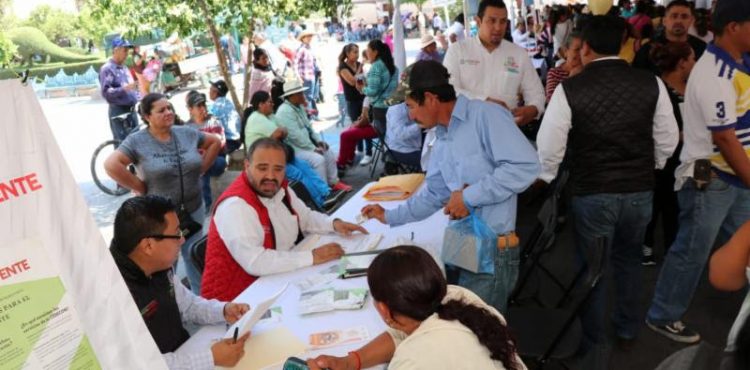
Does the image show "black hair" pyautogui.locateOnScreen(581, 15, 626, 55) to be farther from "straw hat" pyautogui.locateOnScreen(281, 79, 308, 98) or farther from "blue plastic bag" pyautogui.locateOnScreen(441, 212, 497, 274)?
"straw hat" pyautogui.locateOnScreen(281, 79, 308, 98)

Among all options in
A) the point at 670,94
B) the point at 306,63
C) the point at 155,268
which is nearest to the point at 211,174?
the point at 155,268

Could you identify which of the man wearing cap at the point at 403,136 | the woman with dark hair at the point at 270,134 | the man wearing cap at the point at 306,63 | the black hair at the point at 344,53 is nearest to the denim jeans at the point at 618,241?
the man wearing cap at the point at 403,136

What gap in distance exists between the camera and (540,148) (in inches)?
111

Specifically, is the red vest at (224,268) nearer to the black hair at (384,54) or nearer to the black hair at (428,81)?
the black hair at (428,81)

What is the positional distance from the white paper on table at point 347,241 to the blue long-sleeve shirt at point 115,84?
5127mm

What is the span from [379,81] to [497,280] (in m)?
4.75

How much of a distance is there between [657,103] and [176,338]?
233cm

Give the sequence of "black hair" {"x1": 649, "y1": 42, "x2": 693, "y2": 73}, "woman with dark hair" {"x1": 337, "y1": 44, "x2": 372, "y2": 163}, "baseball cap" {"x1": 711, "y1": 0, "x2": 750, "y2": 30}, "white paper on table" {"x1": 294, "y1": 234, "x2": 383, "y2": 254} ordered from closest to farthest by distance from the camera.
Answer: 1. "baseball cap" {"x1": 711, "y1": 0, "x2": 750, "y2": 30}
2. "white paper on table" {"x1": 294, "y1": 234, "x2": 383, "y2": 254}
3. "black hair" {"x1": 649, "y1": 42, "x2": 693, "y2": 73}
4. "woman with dark hair" {"x1": 337, "y1": 44, "x2": 372, "y2": 163}

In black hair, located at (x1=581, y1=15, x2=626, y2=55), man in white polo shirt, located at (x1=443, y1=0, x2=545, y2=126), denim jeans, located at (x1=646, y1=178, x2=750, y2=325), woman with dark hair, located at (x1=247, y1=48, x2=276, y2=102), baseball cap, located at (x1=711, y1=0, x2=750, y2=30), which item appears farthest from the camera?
woman with dark hair, located at (x1=247, y1=48, x2=276, y2=102)

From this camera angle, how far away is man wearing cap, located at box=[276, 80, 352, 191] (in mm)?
6086

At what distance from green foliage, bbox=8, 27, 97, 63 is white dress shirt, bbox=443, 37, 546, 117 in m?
5.35

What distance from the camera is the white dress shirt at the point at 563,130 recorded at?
2.70m

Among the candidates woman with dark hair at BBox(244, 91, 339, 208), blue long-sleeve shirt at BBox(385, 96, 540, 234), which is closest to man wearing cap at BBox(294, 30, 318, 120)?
woman with dark hair at BBox(244, 91, 339, 208)

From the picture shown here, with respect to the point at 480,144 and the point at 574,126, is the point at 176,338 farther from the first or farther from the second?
the point at 574,126
